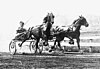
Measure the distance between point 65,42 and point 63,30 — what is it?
875 cm

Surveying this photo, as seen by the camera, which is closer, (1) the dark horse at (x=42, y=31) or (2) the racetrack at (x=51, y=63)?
(2) the racetrack at (x=51, y=63)

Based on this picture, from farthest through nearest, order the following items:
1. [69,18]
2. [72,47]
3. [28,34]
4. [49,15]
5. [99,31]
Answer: [69,18], [99,31], [72,47], [28,34], [49,15]

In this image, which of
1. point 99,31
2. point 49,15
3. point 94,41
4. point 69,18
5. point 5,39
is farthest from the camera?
point 69,18

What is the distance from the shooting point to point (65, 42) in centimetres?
3550

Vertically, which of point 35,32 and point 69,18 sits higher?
point 69,18

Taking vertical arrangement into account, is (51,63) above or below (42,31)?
below

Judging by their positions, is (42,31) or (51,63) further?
(42,31)

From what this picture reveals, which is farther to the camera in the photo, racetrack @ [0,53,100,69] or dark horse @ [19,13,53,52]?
dark horse @ [19,13,53,52]

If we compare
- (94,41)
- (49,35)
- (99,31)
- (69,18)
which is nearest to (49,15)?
(49,35)

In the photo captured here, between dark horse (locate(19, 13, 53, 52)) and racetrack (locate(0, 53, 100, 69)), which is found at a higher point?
dark horse (locate(19, 13, 53, 52))

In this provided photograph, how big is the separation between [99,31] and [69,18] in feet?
80.7

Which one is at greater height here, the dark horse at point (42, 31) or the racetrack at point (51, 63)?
the dark horse at point (42, 31)

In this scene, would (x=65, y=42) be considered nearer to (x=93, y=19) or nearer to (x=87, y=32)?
(x=87, y=32)

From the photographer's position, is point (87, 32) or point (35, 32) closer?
point (35, 32)
